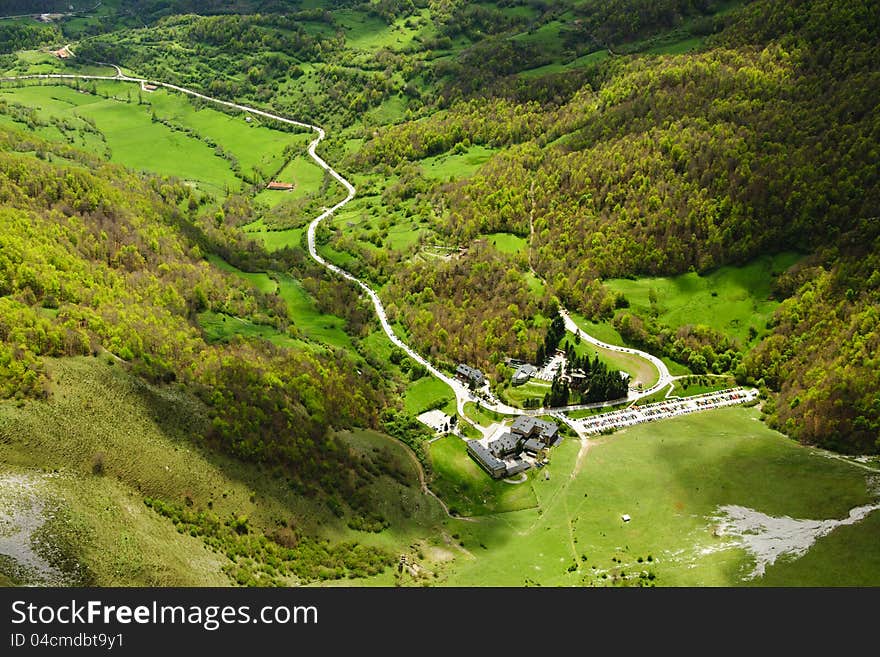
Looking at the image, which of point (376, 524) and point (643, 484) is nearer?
point (376, 524)

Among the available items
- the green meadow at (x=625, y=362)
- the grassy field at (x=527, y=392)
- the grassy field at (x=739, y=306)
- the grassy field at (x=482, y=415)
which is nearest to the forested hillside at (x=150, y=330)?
the grassy field at (x=482, y=415)

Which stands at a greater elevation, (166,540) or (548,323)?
(166,540)

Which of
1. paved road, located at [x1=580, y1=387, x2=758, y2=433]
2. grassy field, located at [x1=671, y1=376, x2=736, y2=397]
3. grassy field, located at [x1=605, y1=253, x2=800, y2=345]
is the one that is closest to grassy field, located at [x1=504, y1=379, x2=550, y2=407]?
paved road, located at [x1=580, y1=387, x2=758, y2=433]

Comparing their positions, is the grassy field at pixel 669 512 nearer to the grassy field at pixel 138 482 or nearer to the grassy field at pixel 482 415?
the grassy field at pixel 138 482

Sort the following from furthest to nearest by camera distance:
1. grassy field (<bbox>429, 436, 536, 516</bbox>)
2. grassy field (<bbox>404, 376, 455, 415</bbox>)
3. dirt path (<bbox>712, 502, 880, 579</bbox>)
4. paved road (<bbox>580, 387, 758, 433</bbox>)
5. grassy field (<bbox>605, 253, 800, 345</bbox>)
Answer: grassy field (<bbox>605, 253, 800, 345</bbox>) → grassy field (<bbox>404, 376, 455, 415</bbox>) → paved road (<bbox>580, 387, 758, 433</bbox>) → grassy field (<bbox>429, 436, 536, 516</bbox>) → dirt path (<bbox>712, 502, 880, 579</bbox>)

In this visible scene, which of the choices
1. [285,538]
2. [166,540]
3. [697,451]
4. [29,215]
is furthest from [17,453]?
[697,451]

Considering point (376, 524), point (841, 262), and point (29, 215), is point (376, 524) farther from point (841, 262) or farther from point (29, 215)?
point (841, 262)

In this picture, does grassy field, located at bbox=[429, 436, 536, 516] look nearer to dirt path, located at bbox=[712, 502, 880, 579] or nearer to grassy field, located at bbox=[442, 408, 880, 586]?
grassy field, located at bbox=[442, 408, 880, 586]
